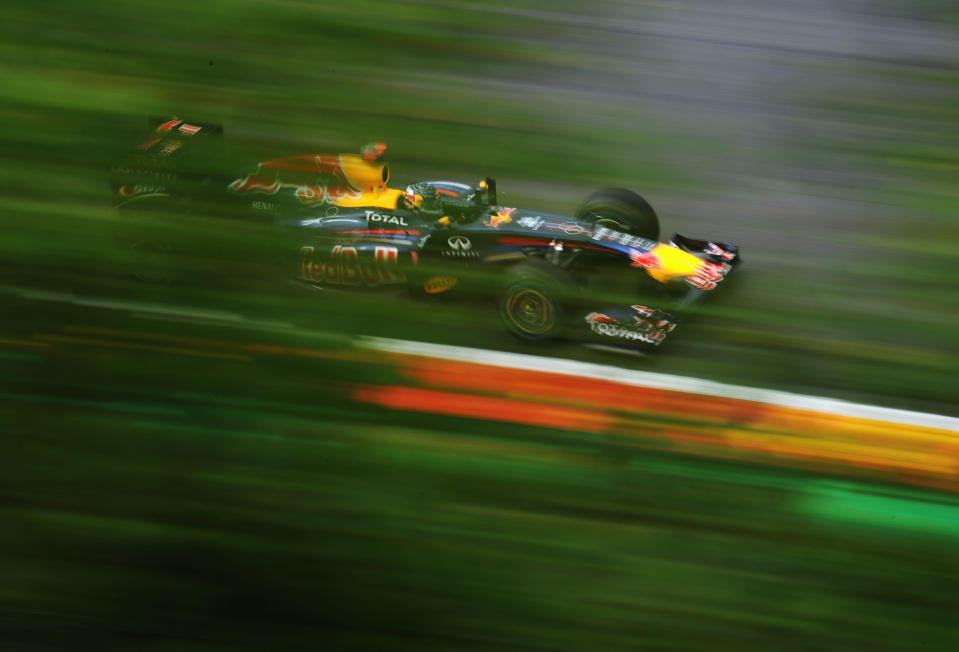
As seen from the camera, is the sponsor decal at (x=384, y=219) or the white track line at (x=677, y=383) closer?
the white track line at (x=677, y=383)

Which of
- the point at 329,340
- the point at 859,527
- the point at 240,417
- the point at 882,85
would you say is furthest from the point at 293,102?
the point at 859,527

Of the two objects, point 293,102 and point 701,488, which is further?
point 701,488

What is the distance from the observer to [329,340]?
1153 millimetres

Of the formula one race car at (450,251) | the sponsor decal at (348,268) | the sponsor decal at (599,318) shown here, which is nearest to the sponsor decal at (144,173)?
the formula one race car at (450,251)

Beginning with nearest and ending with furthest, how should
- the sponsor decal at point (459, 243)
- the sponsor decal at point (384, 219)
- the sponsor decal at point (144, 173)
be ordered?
the sponsor decal at point (144, 173) → the sponsor decal at point (459, 243) → the sponsor decal at point (384, 219)

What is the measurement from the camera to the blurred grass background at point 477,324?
109 cm

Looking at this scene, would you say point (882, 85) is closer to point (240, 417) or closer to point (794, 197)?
point (794, 197)

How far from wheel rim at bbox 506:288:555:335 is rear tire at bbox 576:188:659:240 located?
11 centimetres

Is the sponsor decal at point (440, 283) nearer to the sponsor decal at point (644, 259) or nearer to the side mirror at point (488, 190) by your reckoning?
the side mirror at point (488, 190)

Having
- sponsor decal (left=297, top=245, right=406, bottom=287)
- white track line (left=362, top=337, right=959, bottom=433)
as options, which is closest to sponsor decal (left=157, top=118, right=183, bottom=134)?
sponsor decal (left=297, top=245, right=406, bottom=287)

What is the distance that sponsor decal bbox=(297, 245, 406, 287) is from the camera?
3.74 ft

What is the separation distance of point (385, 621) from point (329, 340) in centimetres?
42

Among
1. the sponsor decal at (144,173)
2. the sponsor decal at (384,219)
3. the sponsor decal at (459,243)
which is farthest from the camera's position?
the sponsor decal at (384,219)

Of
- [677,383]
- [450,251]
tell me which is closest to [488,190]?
[450,251]
